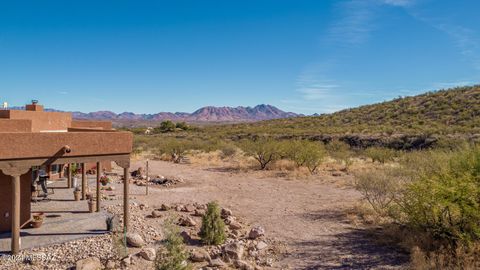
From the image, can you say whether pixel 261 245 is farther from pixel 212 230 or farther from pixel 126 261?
pixel 126 261

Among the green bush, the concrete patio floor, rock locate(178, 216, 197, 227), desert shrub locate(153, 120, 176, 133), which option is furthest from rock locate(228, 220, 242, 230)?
desert shrub locate(153, 120, 176, 133)

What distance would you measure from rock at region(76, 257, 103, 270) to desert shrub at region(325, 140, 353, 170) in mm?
21076

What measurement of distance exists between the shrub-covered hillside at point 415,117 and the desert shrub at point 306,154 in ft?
39.4

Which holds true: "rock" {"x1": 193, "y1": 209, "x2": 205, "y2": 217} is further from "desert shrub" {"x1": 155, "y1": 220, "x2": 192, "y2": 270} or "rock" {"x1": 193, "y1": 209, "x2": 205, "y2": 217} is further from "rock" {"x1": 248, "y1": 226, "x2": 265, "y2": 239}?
"desert shrub" {"x1": 155, "y1": 220, "x2": 192, "y2": 270}

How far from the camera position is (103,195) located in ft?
58.2

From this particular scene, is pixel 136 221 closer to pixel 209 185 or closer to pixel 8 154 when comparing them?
pixel 8 154

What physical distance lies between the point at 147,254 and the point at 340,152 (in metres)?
24.1

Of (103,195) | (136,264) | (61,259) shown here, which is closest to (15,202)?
(61,259)

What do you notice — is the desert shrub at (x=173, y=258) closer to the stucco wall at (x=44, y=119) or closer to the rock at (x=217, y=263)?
the rock at (x=217, y=263)

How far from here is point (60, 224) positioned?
1243 centimetres

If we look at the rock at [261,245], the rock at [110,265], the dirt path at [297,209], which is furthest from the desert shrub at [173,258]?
the rock at [261,245]

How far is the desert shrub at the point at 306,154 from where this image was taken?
27.0m

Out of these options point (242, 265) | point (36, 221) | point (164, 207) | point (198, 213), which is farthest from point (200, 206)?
point (242, 265)

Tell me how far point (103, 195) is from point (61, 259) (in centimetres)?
831
